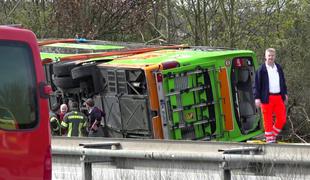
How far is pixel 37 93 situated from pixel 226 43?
20.6 m

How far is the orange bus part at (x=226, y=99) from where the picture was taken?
1431 cm

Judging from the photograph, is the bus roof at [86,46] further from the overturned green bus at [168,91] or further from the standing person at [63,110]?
the standing person at [63,110]

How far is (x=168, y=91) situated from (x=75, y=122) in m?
1.87

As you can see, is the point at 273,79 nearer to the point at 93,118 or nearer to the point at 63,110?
the point at 93,118

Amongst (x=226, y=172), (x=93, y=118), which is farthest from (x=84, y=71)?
(x=226, y=172)

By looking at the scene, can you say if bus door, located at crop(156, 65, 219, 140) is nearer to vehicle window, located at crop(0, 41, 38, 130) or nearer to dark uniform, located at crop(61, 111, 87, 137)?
dark uniform, located at crop(61, 111, 87, 137)

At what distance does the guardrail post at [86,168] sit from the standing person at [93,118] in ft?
18.0

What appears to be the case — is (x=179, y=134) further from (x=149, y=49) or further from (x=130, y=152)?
(x=130, y=152)

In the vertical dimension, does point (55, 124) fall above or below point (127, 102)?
below

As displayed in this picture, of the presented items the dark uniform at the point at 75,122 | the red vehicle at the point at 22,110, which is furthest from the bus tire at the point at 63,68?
the red vehicle at the point at 22,110

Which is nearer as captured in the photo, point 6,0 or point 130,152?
point 130,152

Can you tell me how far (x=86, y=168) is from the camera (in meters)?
8.29

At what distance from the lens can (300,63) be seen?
26.5 metres

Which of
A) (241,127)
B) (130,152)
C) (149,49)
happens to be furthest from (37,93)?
(149,49)
